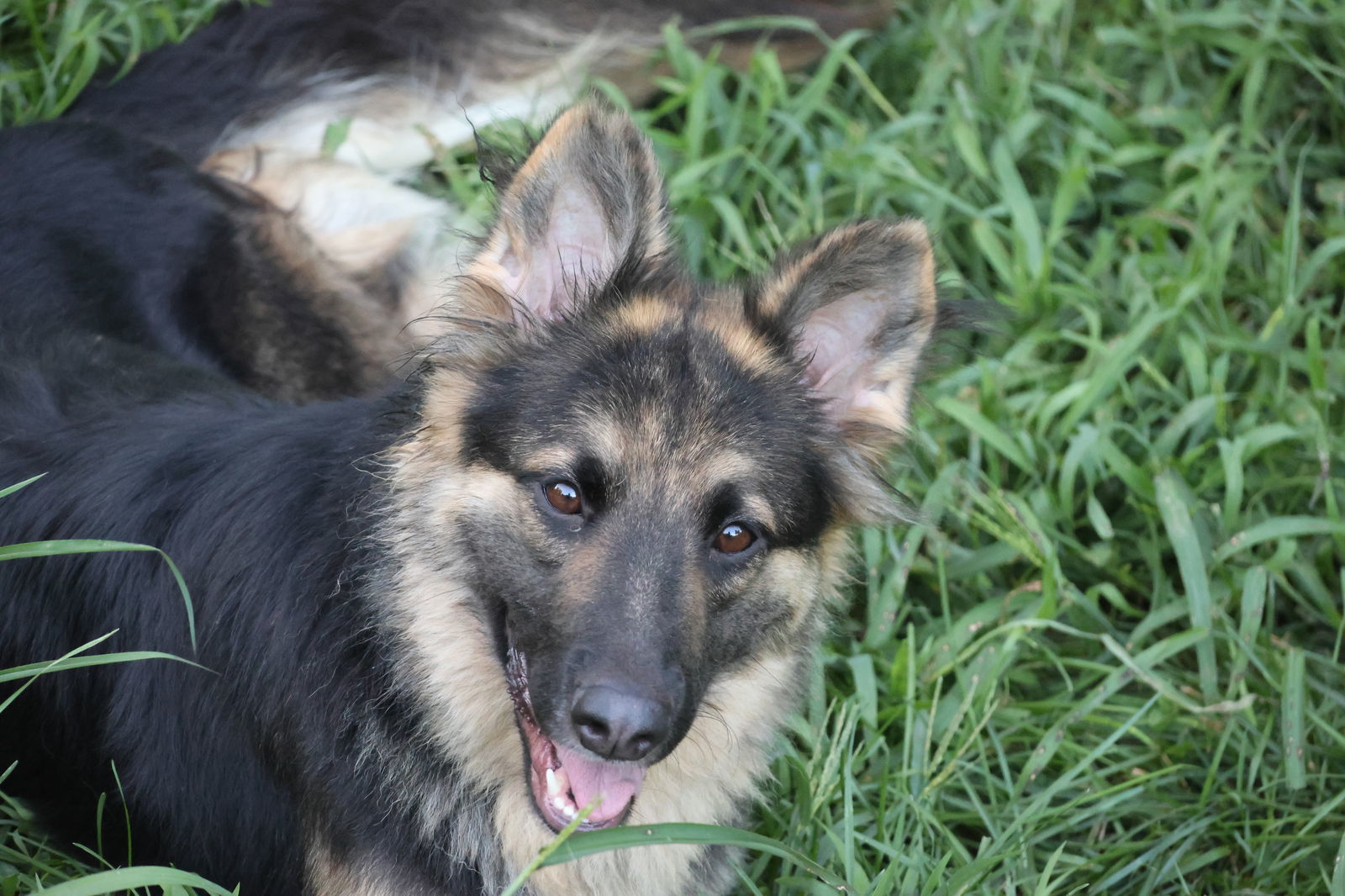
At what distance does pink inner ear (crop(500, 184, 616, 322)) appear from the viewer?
2990 millimetres

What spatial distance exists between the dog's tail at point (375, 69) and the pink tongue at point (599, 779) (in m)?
2.89

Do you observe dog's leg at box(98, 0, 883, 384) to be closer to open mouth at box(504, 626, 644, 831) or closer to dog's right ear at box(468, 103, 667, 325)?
dog's right ear at box(468, 103, 667, 325)

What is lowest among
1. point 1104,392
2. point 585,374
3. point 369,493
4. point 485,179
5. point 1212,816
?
point 1212,816

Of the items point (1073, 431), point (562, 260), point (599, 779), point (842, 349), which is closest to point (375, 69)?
point (562, 260)

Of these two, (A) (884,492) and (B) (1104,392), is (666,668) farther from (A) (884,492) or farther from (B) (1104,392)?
(B) (1104,392)

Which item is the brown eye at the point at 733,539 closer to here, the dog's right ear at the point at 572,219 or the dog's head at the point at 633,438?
the dog's head at the point at 633,438

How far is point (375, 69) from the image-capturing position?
490 cm

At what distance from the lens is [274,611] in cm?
304

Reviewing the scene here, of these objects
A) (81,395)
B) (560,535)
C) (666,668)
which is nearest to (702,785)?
(666,668)

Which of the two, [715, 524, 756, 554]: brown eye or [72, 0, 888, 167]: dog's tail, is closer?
[715, 524, 756, 554]: brown eye

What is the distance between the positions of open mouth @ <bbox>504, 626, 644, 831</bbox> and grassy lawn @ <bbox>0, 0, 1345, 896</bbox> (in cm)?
83

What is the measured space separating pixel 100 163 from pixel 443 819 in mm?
2502

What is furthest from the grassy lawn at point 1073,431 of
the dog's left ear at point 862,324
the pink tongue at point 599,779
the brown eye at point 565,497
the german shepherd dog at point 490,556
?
the brown eye at point 565,497

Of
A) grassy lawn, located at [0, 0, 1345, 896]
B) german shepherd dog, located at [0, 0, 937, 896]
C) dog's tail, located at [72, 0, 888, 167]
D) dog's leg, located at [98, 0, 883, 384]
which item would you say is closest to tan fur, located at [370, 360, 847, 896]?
german shepherd dog, located at [0, 0, 937, 896]
